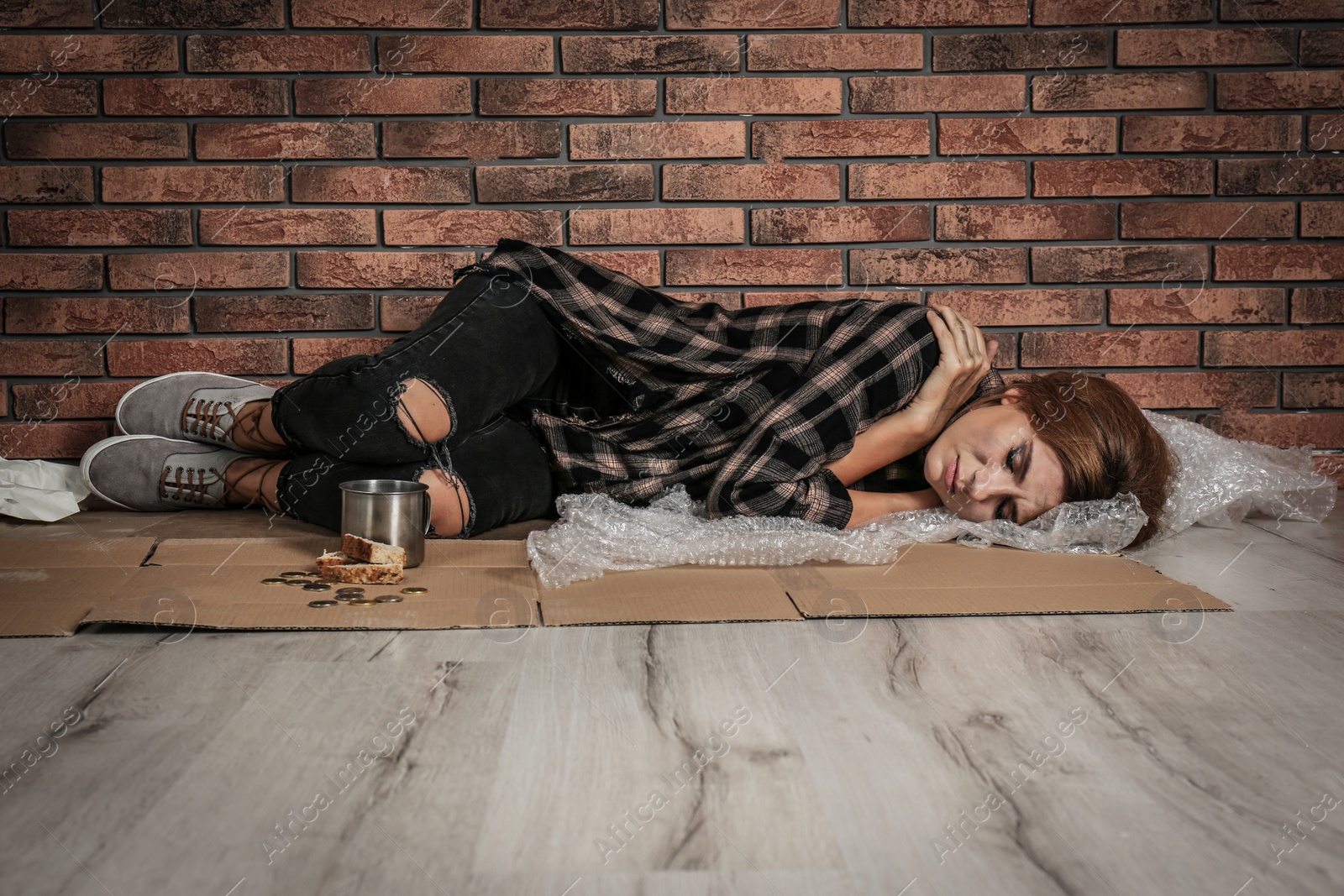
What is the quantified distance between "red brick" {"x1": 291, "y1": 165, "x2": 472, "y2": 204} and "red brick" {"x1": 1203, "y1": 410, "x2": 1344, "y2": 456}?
184cm

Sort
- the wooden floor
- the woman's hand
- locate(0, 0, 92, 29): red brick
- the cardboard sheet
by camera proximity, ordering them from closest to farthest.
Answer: the wooden floor → the cardboard sheet → the woman's hand → locate(0, 0, 92, 29): red brick

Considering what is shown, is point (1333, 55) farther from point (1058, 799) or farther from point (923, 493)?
point (1058, 799)

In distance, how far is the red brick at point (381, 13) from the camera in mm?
1989

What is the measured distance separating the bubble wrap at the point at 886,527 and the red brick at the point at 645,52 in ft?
3.25

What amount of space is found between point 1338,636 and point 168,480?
1917 mm

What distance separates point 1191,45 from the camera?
206 centimetres

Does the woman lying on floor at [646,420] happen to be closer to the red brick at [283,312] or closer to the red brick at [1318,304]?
the red brick at [283,312]

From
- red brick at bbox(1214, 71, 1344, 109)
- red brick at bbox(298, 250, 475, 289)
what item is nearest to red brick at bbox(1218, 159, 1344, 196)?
red brick at bbox(1214, 71, 1344, 109)

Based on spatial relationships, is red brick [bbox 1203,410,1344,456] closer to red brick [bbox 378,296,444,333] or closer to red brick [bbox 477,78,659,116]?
red brick [bbox 477,78,659,116]

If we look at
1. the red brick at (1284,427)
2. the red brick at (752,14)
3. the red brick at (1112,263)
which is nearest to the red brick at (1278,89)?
the red brick at (1112,263)

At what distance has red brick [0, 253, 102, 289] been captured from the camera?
2059 millimetres

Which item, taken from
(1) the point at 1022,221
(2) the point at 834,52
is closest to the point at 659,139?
(2) the point at 834,52

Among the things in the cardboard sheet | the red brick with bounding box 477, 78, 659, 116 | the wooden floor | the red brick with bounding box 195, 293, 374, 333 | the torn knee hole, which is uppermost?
the red brick with bounding box 477, 78, 659, 116

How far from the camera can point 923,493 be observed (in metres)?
1.72
